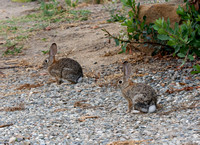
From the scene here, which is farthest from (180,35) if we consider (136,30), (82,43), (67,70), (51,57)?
(82,43)

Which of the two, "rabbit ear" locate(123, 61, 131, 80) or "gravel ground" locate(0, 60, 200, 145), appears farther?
"rabbit ear" locate(123, 61, 131, 80)

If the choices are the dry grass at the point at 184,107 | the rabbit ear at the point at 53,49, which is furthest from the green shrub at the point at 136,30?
the dry grass at the point at 184,107

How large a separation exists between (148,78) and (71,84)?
1661 millimetres

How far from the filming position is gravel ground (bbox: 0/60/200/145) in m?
3.91

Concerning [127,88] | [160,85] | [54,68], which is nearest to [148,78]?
[160,85]

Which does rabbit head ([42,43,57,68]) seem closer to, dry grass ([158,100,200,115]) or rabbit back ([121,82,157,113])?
rabbit back ([121,82,157,113])

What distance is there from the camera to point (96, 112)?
505 centimetres

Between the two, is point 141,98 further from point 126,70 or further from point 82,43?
point 82,43

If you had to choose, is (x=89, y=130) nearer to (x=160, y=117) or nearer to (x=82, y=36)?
(x=160, y=117)

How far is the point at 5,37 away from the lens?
1184 centimetres

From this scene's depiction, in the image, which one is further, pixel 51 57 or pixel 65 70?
pixel 51 57

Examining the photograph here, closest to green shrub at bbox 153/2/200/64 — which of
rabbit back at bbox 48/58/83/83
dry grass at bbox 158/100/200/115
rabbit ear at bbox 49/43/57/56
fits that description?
dry grass at bbox 158/100/200/115

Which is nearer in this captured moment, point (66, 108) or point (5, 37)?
point (66, 108)

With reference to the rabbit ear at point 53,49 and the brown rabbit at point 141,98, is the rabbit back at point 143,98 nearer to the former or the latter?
the brown rabbit at point 141,98
